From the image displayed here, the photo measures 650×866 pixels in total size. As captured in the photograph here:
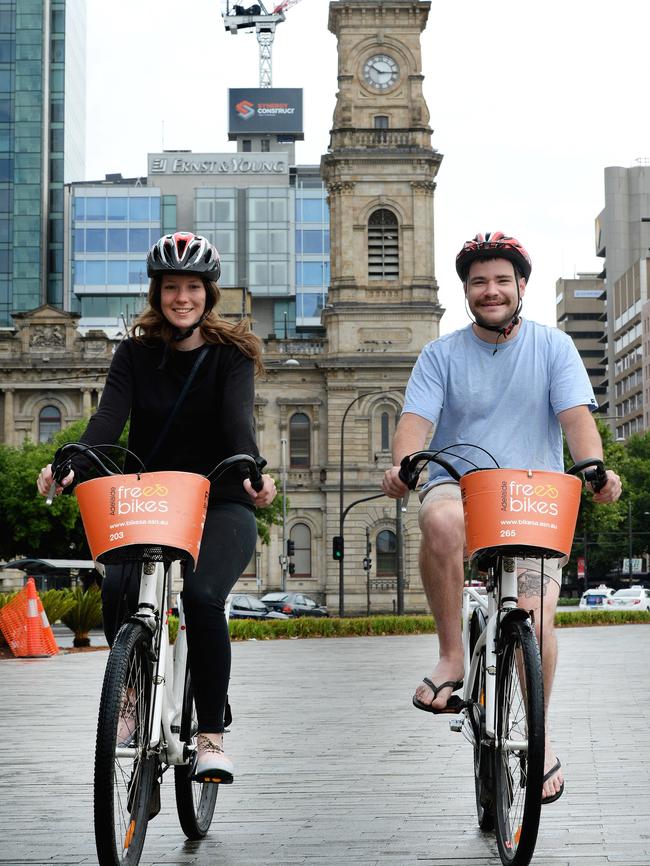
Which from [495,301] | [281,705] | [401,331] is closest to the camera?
[495,301]

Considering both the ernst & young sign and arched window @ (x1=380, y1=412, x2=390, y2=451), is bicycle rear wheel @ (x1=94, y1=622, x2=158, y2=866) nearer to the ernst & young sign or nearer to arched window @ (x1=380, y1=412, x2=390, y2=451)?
arched window @ (x1=380, y1=412, x2=390, y2=451)

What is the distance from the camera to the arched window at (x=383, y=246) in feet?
232

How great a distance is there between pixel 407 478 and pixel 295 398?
6726cm

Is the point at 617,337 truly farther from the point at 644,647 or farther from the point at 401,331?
the point at 644,647

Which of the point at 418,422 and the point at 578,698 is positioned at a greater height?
the point at 418,422

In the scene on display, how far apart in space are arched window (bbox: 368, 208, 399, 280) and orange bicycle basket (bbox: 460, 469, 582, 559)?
6570 centimetres

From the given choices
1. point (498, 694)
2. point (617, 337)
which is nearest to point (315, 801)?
point (498, 694)

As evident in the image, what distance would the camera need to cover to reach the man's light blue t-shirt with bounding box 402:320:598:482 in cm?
600

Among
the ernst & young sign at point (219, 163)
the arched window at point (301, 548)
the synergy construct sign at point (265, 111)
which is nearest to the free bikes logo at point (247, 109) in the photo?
the synergy construct sign at point (265, 111)

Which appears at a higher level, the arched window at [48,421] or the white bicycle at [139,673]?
the arched window at [48,421]

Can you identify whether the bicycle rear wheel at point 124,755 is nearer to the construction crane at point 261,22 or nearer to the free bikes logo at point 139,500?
the free bikes logo at point 139,500

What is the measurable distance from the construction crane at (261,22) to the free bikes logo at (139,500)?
130 m

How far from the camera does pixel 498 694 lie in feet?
17.6

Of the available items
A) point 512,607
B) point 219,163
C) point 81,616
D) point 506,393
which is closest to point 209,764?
point 512,607
